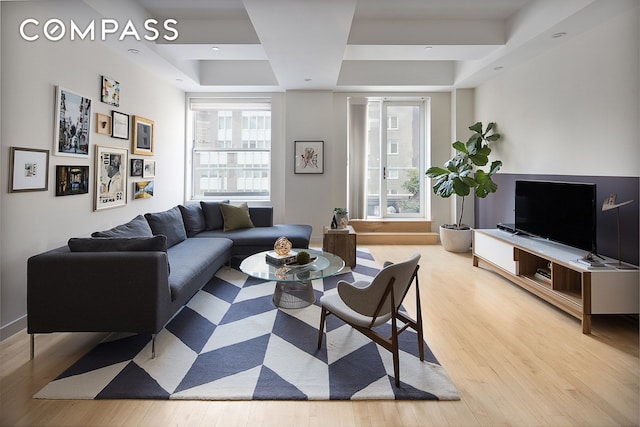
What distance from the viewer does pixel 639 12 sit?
2.86 metres

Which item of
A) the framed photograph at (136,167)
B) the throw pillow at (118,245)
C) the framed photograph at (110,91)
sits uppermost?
the framed photograph at (110,91)

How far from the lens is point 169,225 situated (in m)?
4.00

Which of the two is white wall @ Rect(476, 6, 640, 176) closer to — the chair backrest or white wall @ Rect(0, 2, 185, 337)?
the chair backrest

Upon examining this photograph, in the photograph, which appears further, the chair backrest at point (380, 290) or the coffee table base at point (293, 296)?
the coffee table base at point (293, 296)

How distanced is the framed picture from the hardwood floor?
63.9 inches

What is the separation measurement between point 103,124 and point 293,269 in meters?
2.73

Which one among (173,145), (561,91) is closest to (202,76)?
(173,145)

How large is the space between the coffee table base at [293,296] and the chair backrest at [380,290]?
3.79ft

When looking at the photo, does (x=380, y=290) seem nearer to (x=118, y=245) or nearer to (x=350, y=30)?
(x=118, y=245)

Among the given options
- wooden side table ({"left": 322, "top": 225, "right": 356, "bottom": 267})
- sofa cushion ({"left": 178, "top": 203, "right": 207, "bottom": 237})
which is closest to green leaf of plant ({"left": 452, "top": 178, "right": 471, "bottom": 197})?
wooden side table ({"left": 322, "top": 225, "right": 356, "bottom": 267})

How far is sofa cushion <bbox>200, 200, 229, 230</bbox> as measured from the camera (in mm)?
4938

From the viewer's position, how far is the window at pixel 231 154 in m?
6.39

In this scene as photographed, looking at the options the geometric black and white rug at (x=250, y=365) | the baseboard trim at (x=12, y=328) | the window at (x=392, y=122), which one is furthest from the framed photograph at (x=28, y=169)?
the window at (x=392, y=122)

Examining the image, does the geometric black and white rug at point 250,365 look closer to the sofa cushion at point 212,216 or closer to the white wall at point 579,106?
the sofa cushion at point 212,216
